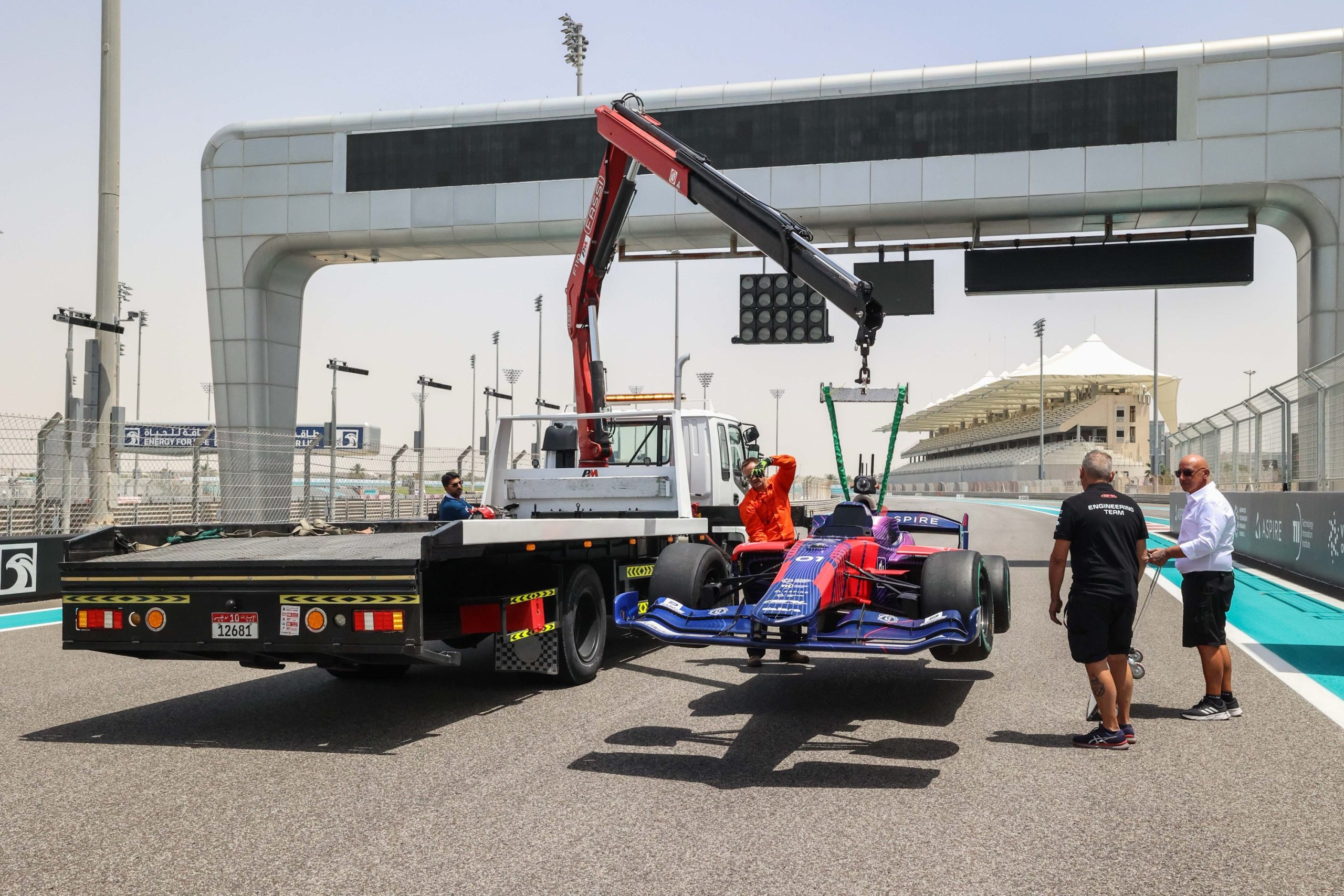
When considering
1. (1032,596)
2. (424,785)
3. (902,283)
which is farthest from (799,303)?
(424,785)

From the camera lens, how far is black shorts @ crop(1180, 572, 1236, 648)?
23.6 feet

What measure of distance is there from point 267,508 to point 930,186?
11200 mm

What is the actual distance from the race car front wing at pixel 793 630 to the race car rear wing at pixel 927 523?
6.23 ft

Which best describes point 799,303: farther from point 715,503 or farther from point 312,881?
point 312,881

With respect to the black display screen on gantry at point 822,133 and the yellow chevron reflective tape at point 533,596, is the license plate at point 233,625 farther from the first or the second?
the black display screen on gantry at point 822,133

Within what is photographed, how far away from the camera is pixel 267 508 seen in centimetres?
1866

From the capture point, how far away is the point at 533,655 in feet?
26.7

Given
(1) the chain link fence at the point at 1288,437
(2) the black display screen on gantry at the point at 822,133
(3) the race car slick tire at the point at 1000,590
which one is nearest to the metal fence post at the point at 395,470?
(2) the black display screen on gantry at the point at 822,133

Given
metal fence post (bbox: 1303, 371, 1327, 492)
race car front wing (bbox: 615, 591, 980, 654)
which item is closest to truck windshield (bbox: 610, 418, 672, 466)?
race car front wing (bbox: 615, 591, 980, 654)

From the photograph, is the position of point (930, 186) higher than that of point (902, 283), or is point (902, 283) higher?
point (930, 186)

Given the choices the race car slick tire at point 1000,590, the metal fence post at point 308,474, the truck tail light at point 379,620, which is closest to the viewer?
the truck tail light at point 379,620

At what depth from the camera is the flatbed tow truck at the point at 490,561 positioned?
636 cm

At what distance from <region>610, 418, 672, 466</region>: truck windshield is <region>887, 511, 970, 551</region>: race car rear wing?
294 cm

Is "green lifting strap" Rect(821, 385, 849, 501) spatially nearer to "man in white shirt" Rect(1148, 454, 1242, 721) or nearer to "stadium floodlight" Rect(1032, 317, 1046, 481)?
"man in white shirt" Rect(1148, 454, 1242, 721)
